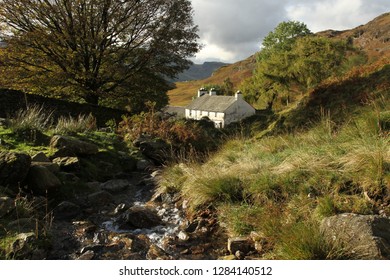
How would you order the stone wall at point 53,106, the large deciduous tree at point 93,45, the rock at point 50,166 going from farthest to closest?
the large deciduous tree at point 93,45
the stone wall at point 53,106
the rock at point 50,166

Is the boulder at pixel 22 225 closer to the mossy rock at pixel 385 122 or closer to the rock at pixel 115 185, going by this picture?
the rock at pixel 115 185

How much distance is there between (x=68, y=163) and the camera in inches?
342

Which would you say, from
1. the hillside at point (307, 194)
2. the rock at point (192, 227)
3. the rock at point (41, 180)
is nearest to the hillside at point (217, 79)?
the hillside at point (307, 194)

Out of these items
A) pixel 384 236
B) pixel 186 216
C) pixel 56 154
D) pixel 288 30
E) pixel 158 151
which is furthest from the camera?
pixel 288 30

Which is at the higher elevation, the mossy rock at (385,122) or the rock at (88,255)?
the mossy rock at (385,122)

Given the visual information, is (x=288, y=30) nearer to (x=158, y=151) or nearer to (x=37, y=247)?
(x=158, y=151)

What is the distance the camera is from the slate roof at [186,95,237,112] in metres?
47.1

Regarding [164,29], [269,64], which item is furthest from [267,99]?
[164,29]

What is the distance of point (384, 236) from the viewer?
416cm

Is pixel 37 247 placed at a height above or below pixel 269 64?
below

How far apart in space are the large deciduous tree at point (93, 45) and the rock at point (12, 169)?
528 inches

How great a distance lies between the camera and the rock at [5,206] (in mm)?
5465
